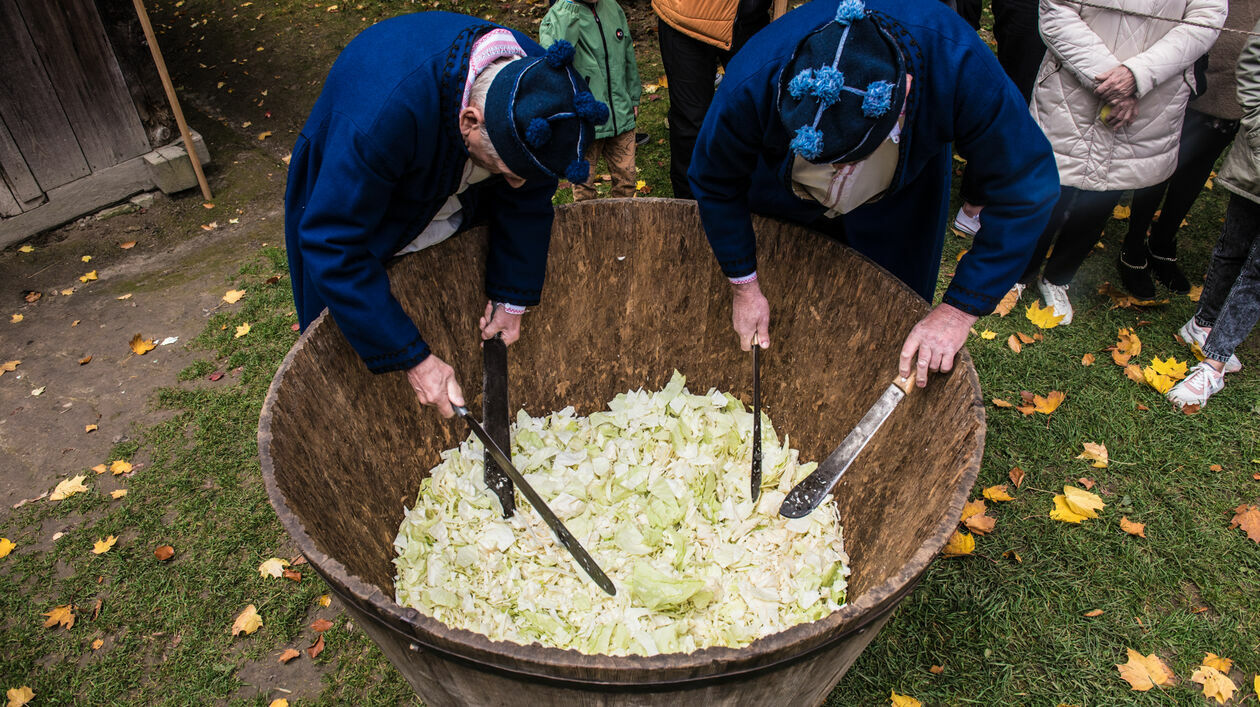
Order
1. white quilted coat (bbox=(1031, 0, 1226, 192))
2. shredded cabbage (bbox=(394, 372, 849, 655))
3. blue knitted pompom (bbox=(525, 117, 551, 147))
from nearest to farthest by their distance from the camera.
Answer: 1. blue knitted pompom (bbox=(525, 117, 551, 147))
2. shredded cabbage (bbox=(394, 372, 849, 655))
3. white quilted coat (bbox=(1031, 0, 1226, 192))

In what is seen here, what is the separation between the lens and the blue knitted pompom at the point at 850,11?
1.69m

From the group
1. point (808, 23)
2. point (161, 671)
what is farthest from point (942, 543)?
point (161, 671)

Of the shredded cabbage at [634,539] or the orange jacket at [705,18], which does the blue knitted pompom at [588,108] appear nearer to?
the shredded cabbage at [634,539]

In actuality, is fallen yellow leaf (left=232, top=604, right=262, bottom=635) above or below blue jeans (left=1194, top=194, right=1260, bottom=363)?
below

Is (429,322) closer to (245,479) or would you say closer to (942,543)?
(245,479)

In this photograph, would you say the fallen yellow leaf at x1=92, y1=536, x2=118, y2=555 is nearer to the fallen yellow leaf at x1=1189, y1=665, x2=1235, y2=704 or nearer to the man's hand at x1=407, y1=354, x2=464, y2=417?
the man's hand at x1=407, y1=354, x2=464, y2=417

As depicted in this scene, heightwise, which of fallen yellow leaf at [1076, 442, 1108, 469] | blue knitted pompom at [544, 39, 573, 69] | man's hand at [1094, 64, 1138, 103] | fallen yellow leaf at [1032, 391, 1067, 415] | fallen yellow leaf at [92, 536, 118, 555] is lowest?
fallen yellow leaf at [1076, 442, 1108, 469]

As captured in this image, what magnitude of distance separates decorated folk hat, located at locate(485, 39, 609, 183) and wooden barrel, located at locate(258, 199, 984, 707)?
78 centimetres

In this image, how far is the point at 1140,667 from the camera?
2557 mm

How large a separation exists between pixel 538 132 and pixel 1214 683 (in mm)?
2809

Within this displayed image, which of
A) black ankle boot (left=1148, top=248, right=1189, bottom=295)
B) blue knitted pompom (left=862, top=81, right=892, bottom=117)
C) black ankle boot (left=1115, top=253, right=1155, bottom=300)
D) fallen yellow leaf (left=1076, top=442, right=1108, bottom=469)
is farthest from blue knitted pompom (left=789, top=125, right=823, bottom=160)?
black ankle boot (left=1148, top=248, right=1189, bottom=295)

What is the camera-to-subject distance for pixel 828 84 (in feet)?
5.38

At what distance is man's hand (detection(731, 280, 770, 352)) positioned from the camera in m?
2.60

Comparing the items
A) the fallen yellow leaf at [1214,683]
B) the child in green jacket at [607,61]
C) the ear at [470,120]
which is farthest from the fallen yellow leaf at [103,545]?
the fallen yellow leaf at [1214,683]
